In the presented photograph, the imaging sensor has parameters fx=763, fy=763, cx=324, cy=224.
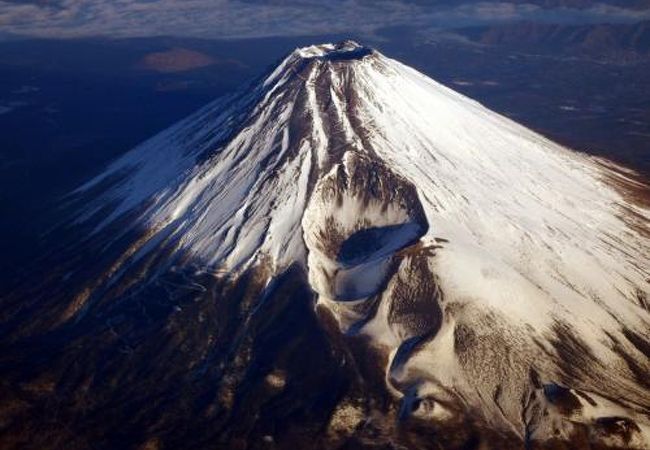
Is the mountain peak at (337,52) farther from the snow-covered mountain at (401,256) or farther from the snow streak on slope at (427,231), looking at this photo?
the snow-covered mountain at (401,256)

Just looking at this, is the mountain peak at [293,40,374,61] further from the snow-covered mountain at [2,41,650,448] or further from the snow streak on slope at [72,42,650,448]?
the snow-covered mountain at [2,41,650,448]

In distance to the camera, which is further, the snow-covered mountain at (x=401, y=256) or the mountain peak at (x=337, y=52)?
the mountain peak at (x=337, y=52)

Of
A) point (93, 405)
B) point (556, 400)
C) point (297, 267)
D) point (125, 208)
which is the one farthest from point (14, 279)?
point (556, 400)

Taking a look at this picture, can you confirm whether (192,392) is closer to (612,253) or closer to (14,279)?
(14,279)

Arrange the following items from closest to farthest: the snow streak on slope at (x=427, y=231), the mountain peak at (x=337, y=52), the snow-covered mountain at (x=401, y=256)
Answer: the snow-covered mountain at (x=401, y=256)
the snow streak on slope at (x=427, y=231)
the mountain peak at (x=337, y=52)

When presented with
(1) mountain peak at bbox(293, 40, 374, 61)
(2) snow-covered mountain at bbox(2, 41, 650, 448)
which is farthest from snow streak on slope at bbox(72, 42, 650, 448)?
(1) mountain peak at bbox(293, 40, 374, 61)

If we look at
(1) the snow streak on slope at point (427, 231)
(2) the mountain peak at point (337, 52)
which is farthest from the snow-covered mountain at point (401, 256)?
(2) the mountain peak at point (337, 52)
